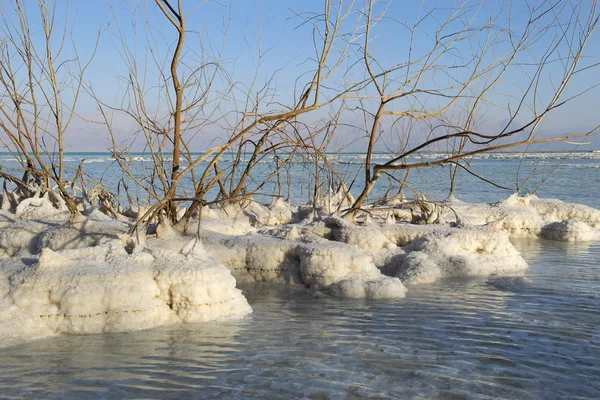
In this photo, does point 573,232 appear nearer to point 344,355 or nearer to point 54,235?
point 344,355

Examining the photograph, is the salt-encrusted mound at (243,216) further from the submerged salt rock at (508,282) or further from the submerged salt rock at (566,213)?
the submerged salt rock at (566,213)

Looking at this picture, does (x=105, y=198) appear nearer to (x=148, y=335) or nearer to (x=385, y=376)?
(x=148, y=335)

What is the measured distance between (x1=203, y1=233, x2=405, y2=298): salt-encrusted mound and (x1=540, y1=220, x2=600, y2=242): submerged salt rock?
4.70 meters

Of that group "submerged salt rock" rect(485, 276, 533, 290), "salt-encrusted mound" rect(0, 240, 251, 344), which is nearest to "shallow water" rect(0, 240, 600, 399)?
"salt-encrusted mound" rect(0, 240, 251, 344)

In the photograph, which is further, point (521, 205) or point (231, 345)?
point (521, 205)

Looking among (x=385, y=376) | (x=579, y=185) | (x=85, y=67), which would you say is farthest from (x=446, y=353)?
(x=579, y=185)

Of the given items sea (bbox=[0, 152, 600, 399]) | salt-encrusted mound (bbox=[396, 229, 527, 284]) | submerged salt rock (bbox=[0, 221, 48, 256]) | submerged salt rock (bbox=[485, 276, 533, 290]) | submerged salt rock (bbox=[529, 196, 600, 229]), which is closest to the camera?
sea (bbox=[0, 152, 600, 399])

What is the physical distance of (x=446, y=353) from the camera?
359cm

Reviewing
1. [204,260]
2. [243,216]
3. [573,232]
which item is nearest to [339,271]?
[204,260]

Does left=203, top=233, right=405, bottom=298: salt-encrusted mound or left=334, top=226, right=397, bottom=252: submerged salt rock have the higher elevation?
left=334, top=226, right=397, bottom=252: submerged salt rock

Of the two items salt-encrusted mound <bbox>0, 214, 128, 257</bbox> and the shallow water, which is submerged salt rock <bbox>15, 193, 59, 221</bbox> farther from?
the shallow water

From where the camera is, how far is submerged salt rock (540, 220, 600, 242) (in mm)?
8703

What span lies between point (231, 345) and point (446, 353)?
1.35m

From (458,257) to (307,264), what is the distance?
5.95 feet
